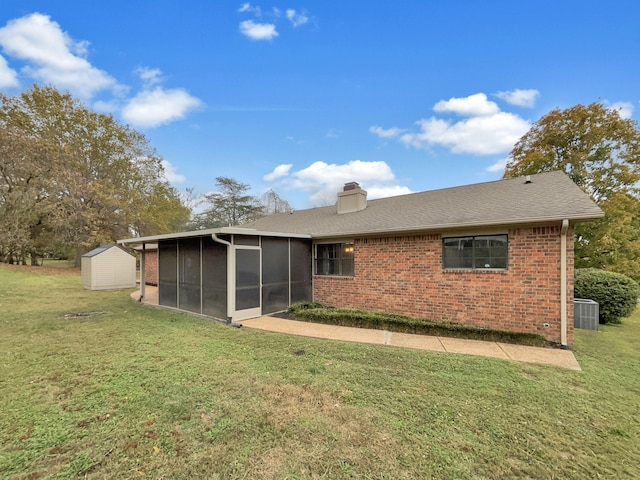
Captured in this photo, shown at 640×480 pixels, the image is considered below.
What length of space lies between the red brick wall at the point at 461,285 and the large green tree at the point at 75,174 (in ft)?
67.6

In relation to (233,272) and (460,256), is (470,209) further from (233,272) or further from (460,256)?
(233,272)

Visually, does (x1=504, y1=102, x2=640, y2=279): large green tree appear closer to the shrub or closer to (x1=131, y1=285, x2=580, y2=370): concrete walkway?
the shrub

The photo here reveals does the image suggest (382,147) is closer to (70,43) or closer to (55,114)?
(70,43)

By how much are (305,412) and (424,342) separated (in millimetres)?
3530

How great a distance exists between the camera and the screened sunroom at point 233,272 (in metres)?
7.41

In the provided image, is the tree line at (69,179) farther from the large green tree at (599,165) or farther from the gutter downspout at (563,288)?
the large green tree at (599,165)

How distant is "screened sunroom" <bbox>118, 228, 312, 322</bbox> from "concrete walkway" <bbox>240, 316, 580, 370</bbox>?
848 millimetres

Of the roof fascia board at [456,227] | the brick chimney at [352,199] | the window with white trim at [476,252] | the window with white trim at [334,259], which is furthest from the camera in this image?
the brick chimney at [352,199]

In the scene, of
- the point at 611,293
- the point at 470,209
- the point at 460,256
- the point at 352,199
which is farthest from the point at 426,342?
the point at 352,199

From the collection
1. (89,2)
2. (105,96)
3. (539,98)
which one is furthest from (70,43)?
(539,98)

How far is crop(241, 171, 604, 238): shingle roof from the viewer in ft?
18.9

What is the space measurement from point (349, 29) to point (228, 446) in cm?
1221

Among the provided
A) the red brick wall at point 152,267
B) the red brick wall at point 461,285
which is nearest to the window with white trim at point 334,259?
the red brick wall at point 461,285

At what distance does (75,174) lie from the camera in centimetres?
1961
